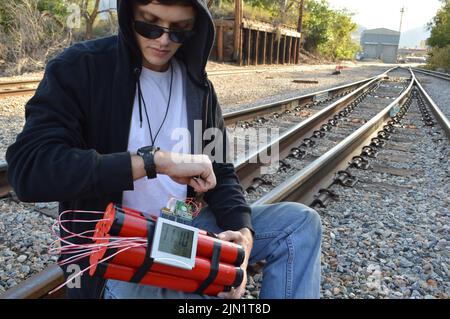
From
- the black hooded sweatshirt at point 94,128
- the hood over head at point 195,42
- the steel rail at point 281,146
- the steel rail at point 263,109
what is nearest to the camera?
the black hooded sweatshirt at point 94,128

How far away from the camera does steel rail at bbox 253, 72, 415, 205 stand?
3340mm

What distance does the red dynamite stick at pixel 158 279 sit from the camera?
1.24m

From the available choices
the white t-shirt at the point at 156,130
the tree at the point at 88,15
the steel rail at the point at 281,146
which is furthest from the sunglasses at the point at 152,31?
the tree at the point at 88,15

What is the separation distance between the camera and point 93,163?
52.6 inches

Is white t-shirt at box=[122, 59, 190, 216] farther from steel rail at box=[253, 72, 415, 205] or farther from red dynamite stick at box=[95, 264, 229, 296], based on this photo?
steel rail at box=[253, 72, 415, 205]

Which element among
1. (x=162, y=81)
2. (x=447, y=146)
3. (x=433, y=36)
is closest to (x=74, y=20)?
(x=447, y=146)

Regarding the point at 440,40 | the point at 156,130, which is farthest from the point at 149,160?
the point at 440,40

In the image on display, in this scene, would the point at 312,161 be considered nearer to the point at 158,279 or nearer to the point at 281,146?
the point at 281,146

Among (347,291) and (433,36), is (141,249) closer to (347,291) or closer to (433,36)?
(347,291)

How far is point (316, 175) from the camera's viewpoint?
407 cm

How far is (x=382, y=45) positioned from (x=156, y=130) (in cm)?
9255

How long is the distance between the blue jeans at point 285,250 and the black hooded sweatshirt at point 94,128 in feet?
0.30

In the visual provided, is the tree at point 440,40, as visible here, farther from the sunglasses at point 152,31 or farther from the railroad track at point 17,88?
the sunglasses at point 152,31

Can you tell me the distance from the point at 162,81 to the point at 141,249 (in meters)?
0.84
